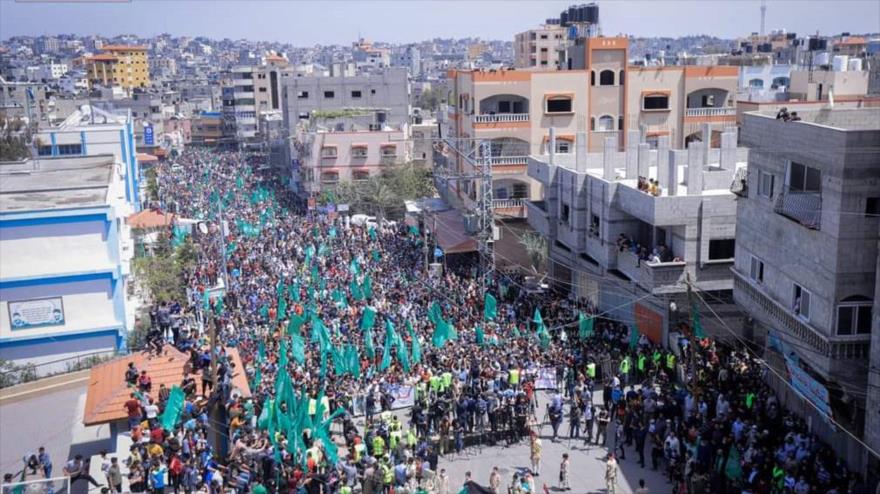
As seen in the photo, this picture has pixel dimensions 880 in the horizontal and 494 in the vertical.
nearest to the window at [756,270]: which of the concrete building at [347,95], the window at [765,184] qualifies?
the window at [765,184]

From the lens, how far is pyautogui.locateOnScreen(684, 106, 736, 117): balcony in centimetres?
4353

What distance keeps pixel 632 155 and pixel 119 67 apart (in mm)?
150144

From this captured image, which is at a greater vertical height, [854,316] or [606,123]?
[606,123]

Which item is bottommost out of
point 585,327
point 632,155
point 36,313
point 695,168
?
point 585,327

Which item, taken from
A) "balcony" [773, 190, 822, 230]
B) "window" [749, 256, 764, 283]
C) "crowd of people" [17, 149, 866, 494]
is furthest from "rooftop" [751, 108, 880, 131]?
"crowd of people" [17, 149, 866, 494]

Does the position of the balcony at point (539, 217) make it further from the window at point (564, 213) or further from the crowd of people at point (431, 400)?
the crowd of people at point (431, 400)

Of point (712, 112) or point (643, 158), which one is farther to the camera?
point (712, 112)

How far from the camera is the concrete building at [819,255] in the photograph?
54.7ft

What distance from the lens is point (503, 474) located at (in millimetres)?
19109

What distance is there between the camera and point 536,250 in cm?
3631

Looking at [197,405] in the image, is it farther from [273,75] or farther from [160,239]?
[273,75]

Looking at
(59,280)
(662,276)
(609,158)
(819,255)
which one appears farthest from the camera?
(609,158)

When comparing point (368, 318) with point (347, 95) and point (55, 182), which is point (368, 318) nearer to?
point (55, 182)

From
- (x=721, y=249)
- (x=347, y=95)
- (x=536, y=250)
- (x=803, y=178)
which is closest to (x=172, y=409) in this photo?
Result: (x=803, y=178)
